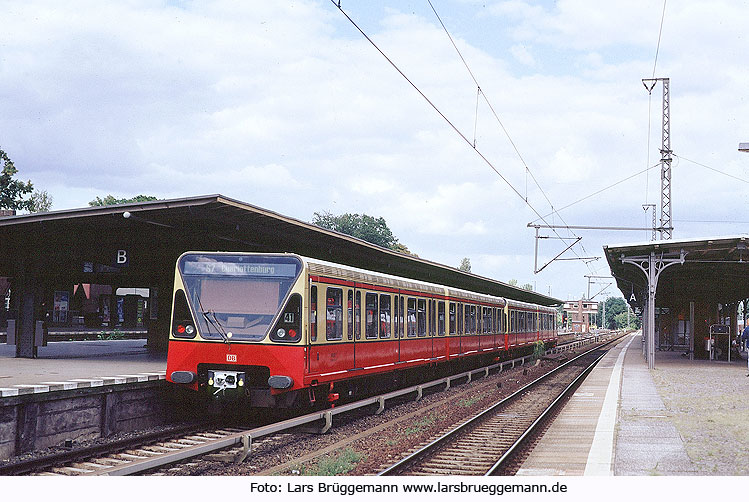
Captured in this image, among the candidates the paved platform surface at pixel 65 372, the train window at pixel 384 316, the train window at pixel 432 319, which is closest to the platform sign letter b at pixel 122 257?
the paved platform surface at pixel 65 372

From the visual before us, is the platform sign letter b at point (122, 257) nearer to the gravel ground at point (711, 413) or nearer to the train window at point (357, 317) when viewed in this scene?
the train window at point (357, 317)

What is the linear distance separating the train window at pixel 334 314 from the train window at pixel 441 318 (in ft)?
23.7

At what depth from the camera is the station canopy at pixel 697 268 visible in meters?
25.1

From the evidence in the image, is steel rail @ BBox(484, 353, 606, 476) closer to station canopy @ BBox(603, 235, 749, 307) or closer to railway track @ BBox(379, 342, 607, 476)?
railway track @ BBox(379, 342, 607, 476)

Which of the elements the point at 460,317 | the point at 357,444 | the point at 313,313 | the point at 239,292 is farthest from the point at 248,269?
the point at 460,317

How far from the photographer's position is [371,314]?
15.2 metres

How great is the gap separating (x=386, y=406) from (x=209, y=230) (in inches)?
251

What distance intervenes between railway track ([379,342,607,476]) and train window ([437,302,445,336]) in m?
2.93

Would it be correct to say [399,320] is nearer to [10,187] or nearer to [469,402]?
[469,402]

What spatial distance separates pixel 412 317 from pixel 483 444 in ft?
20.9

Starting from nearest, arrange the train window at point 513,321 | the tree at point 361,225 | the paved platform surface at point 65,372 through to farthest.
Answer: the paved platform surface at point 65,372, the train window at point 513,321, the tree at point 361,225

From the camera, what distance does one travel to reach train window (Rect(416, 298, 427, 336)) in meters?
18.6
